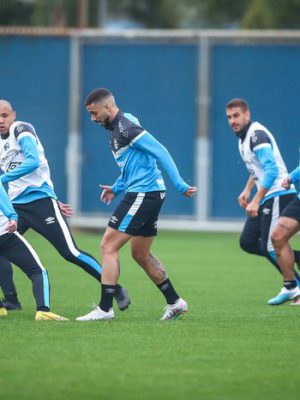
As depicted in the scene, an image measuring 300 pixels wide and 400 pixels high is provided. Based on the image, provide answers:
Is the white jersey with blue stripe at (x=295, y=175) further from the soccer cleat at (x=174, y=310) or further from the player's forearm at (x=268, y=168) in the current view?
the soccer cleat at (x=174, y=310)

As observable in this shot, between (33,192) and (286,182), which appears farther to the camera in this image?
(286,182)

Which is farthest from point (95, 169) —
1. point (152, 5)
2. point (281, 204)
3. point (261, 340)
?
point (152, 5)

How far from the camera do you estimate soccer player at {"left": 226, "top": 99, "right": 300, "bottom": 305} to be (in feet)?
42.7

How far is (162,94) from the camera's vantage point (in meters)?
25.4

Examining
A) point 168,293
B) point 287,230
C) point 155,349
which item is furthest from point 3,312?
point 287,230

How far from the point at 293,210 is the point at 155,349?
393 cm

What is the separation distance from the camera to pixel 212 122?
25.1m

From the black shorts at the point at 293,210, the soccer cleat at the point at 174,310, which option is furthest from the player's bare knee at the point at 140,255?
the black shorts at the point at 293,210

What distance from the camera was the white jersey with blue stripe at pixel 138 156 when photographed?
36.8 feet

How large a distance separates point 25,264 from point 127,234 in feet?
3.67

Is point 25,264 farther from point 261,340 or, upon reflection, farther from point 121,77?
point 121,77

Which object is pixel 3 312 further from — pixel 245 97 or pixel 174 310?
pixel 245 97

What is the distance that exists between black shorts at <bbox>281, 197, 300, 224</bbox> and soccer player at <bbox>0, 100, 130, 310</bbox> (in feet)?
7.04

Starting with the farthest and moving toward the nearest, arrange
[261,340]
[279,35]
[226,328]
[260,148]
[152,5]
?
[152,5] → [279,35] → [260,148] → [226,328] → [261,340]
